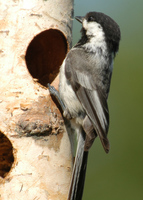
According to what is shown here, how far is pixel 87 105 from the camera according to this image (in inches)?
102

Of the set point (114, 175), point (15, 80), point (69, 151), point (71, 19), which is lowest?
point (114, 175)

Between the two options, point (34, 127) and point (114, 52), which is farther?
point (114, 52)

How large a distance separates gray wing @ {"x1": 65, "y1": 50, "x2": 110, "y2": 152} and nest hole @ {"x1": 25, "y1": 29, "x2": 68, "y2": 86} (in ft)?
0.65

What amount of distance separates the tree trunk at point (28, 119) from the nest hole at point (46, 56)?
Result: 165mm

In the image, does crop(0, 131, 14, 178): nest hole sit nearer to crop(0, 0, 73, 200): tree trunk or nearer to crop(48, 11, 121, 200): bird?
crop(0, 0, 73, 200): tree trunk

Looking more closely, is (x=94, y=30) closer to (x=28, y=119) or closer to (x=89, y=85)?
(x=89, y=85)

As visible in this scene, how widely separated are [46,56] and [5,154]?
0.83 metres

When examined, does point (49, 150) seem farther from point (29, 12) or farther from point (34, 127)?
point (29, 12)

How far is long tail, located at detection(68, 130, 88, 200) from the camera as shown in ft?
8.11

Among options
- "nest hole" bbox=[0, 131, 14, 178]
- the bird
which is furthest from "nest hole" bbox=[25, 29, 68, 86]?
"nest hole" bbox=[0, 131, 14, 178]

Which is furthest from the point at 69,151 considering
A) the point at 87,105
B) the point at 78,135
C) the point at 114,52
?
the point at 114,52

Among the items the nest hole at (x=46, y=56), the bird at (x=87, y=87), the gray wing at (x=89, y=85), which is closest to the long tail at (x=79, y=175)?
the bird at (x=87, y=87)

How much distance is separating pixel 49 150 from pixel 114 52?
0.92 m

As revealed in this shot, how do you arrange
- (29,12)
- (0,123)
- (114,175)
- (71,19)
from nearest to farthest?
(0,123)
(29,12)
(71,19)
(114,175)
